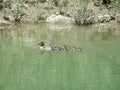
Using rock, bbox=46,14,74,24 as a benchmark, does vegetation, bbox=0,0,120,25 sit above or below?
above

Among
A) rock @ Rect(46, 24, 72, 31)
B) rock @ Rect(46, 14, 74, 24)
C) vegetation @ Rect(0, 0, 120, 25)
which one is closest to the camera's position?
rock @ Rect(46, 24, 72, 31)

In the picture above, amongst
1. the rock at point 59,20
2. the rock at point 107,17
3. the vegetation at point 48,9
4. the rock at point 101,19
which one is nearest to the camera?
the rock at point 59,20

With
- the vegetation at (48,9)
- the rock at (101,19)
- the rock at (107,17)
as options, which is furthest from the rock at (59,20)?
the rock at (107,17)

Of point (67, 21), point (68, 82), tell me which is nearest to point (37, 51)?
point (68, 82)

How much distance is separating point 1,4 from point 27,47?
41.8 ft

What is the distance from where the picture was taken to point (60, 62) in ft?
59.1

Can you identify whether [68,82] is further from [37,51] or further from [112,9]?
Result: [112,9]

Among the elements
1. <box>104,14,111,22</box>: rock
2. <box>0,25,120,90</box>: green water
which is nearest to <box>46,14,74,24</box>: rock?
<box>104,14,111,22</box>: rock

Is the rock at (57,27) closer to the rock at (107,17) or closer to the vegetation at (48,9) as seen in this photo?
the vegetation at (48,9)

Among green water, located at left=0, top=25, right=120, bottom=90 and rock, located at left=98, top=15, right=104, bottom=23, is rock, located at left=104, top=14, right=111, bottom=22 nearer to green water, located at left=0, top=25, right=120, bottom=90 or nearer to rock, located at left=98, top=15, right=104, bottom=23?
rock, located at left=98, top=15, right=104, bottom=23

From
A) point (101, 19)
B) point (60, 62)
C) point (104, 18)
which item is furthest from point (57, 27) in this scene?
point (60, 62)

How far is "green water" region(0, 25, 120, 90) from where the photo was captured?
14.6 meters

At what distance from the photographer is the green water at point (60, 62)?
1459 cm

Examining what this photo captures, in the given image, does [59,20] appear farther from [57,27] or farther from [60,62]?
[60,62]
